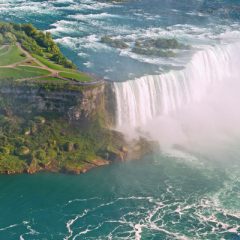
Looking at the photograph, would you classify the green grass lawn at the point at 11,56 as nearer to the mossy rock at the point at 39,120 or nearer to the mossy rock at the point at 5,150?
the mossy rock at the point at 39,120

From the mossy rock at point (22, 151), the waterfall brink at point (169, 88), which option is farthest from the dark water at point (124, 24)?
the mossy rock at point (22, 151)

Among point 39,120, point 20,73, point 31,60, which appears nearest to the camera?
point 39,120

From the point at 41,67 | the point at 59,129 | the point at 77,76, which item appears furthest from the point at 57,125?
the point at 41,67

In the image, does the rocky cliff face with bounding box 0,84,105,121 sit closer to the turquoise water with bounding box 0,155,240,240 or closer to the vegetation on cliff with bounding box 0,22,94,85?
the vegetation on cliff with bounding box 0,22,94,85

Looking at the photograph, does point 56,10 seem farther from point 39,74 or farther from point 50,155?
point 50,155

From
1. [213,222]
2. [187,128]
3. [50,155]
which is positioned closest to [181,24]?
[187,128]

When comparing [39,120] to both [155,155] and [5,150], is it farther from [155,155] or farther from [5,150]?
[155,155]
